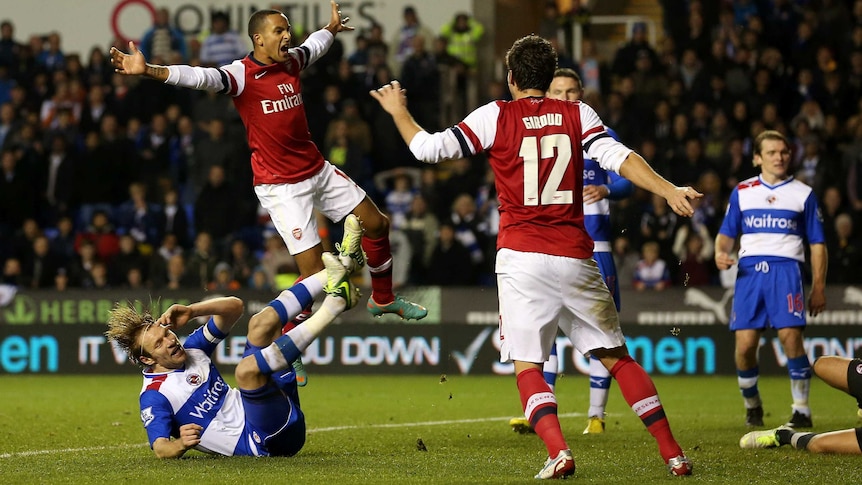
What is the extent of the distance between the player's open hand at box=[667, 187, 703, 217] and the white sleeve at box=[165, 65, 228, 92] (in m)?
3.41

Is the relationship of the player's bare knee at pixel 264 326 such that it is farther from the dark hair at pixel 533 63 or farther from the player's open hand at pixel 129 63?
the dark hair at pixel 533 63

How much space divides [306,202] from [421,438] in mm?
1907

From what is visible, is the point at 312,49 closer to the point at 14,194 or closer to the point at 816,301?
the point at 816,301

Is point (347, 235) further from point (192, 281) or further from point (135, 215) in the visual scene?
point (135, 215)

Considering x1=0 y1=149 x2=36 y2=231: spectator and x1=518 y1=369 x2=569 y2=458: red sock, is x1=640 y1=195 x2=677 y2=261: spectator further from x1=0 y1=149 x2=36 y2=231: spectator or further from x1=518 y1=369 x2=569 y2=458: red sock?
x1=518 y1=369 x2=569 y2=458: red sock

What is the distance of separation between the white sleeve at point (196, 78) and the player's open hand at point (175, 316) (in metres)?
1.54

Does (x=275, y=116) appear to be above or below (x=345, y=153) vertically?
above

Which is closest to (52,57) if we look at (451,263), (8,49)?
(8,49)

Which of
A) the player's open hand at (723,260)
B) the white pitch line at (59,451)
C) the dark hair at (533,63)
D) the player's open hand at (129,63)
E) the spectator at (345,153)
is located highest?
the player's open hand at (129,63)

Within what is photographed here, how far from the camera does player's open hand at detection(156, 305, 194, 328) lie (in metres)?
7.70

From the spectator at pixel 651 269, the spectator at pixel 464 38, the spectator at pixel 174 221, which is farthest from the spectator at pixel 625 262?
the spectator at pixel 174 221

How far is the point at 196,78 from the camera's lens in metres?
8.52

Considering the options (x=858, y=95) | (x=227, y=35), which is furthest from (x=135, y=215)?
(x=858, y=95)

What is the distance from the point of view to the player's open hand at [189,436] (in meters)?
7.32
